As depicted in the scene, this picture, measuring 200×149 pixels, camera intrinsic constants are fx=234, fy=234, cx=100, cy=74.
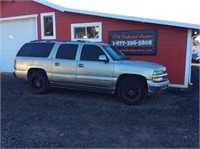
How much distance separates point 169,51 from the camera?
9.84 metres

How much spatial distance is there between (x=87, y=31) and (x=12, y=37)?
208 inches

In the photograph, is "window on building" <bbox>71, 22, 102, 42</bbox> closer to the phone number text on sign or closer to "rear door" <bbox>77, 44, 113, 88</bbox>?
the phone number text on sign

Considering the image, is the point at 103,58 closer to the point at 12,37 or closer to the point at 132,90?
the point at 132,90

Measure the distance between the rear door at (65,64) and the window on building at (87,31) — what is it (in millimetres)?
3245

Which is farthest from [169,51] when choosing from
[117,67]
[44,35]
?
[44,35]

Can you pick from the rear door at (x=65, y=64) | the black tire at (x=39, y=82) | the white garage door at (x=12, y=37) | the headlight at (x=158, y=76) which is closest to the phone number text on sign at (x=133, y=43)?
the headlight at (x=158, y=76)

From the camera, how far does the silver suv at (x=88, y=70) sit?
716cm

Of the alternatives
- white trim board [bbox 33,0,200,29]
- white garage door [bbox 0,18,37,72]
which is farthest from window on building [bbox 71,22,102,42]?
white garage door [bbox 0,18,37,72]

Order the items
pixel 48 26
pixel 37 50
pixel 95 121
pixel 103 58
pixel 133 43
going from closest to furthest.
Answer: pixel 95 121
pixel 103 58
pixel 37 50
pixel 133 43
pixel 48 26

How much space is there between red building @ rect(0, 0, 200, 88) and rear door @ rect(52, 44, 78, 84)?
3.20 metres

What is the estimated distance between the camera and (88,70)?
7680mm

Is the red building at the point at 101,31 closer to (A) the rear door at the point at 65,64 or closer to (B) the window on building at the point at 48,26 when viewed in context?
(B) the window on building at the point at 48,26

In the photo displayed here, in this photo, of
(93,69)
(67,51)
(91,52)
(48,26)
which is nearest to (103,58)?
(93,69)

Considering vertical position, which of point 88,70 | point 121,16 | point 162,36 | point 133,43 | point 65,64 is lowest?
point 88,70
